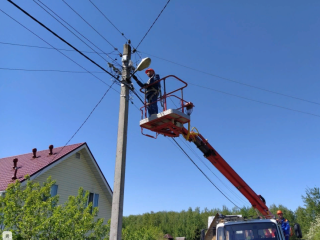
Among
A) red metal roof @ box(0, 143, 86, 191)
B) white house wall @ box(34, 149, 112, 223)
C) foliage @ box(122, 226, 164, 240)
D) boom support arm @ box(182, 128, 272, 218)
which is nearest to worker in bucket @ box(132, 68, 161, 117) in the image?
boom support arm @ box(182, 128, 272, 218)

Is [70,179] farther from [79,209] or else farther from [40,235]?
[40,235]

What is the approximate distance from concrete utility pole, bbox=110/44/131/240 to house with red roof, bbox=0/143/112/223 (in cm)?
860

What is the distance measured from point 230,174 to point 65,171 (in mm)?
10437

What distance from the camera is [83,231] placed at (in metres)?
8.23

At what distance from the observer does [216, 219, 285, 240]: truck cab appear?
23.9ft

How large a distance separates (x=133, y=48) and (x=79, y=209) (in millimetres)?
5547

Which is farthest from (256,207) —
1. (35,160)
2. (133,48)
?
(35,160)

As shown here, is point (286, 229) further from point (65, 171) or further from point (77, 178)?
point (77, 178)

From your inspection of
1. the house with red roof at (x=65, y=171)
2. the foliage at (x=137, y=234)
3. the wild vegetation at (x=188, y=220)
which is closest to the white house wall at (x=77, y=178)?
the house with red roof at (x=65, y=171)

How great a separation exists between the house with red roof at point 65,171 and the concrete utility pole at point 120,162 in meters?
8.60

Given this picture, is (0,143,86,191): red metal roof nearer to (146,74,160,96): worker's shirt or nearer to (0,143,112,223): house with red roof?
(0,143,112,223): house with red roof

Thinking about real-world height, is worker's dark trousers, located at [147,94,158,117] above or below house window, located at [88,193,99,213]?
above

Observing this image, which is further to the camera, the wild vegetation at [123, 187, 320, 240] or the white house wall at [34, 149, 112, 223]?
the wild vegetation at [123, 187, 320, 240]

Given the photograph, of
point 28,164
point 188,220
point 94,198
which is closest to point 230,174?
point 94,198
